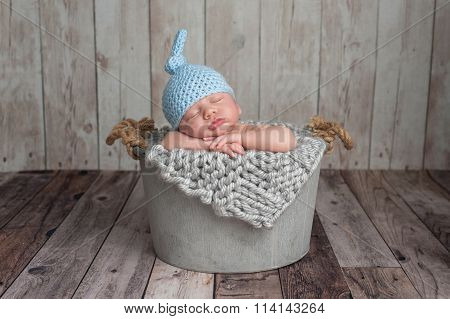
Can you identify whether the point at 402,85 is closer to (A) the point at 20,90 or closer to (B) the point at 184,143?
(B) the point at 184,143

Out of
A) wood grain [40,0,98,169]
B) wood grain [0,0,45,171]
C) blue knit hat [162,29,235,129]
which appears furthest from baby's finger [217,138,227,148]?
wood grain [0,0,45,171]

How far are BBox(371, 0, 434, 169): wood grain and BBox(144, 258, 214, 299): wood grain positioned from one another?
1109 mm

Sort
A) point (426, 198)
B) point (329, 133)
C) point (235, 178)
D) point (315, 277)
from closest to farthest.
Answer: point (235, 178), point (315, 277), point (329, 133), point (426, 198)

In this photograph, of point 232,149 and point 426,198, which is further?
point 426,198

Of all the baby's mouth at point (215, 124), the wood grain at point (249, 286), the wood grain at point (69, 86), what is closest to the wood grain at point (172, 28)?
the wood grain at point (69, 86)

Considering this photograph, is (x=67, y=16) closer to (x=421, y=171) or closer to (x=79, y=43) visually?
(x=79, y=43)

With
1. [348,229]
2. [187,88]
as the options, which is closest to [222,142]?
[187,88]

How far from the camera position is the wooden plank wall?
2.18 metres

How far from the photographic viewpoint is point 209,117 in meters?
1.41

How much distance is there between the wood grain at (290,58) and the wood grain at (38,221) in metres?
0.69

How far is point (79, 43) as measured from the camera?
2.20 m

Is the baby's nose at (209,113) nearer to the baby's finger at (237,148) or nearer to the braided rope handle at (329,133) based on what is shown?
the baby's finger at (237,148)

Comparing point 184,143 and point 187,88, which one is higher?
point 187,88

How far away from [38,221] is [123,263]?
1.30 feet
